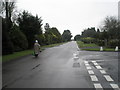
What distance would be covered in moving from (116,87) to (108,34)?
39799 millimetres

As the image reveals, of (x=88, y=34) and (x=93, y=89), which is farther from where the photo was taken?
(x=88, y=34)

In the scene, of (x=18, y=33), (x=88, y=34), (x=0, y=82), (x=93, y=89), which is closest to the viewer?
(x=93, y=89)

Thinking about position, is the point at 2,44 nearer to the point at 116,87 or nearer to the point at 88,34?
the point at 116,87

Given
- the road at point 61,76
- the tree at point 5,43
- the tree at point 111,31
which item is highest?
the tree at point 111,31

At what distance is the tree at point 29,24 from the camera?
29172 mm

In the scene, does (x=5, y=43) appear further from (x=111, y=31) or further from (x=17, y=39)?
(x=111, y=31)

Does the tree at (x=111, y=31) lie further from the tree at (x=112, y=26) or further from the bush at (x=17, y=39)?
the bush at (x=17, y=39)

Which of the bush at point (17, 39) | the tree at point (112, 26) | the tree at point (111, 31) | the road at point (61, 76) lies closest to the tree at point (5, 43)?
the bush at point (17, 39)

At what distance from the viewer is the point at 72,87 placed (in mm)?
5184

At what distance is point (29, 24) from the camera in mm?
29125

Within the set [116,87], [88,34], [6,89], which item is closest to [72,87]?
[116,87]

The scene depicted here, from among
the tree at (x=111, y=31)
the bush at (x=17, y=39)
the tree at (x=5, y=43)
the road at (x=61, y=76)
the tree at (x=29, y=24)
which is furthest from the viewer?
the tree at (x=111, y=31)

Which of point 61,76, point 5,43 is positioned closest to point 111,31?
point 5,43

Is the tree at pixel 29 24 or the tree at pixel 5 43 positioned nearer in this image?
the tree at pixel 5 43
